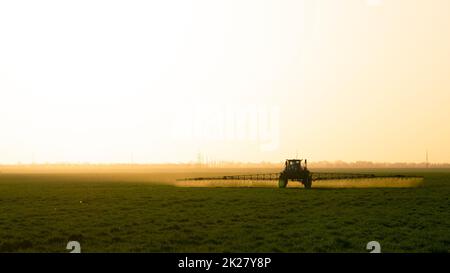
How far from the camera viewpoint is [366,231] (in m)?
23.8

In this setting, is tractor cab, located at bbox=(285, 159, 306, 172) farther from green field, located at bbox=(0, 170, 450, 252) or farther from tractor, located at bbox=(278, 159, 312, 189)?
green field, located at bbox=(0, 170, 450, 252)

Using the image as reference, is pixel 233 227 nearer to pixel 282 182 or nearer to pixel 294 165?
pixel 294 165

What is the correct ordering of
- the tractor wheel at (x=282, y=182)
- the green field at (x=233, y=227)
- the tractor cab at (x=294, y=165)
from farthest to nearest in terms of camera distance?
the tractor wheel at (x=282, y=182)
the tractor cab at (x=294, y=165)
the green field at (x=233, y=227)

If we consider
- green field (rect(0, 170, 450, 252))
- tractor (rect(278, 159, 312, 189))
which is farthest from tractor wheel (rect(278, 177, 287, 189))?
green field (rect(0, 170, 450, 252))

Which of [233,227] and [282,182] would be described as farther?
[282,182]

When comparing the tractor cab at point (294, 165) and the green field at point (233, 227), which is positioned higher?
the tractor cab at point (294, 165)

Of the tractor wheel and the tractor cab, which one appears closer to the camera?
the tractor cab

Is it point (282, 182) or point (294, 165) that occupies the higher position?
point (294, 165)

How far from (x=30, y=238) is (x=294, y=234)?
12.1 m

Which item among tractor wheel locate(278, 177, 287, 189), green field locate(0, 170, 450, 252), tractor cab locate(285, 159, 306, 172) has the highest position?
tractor cab locate(285, 159, 306, 172)

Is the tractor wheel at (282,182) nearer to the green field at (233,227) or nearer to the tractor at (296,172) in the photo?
the tractor at (296,172)

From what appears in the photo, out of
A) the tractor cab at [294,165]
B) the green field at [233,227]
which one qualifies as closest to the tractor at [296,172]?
the tractor cab at [294,165]

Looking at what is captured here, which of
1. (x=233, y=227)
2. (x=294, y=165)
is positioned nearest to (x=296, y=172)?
(x=294, y=165)
